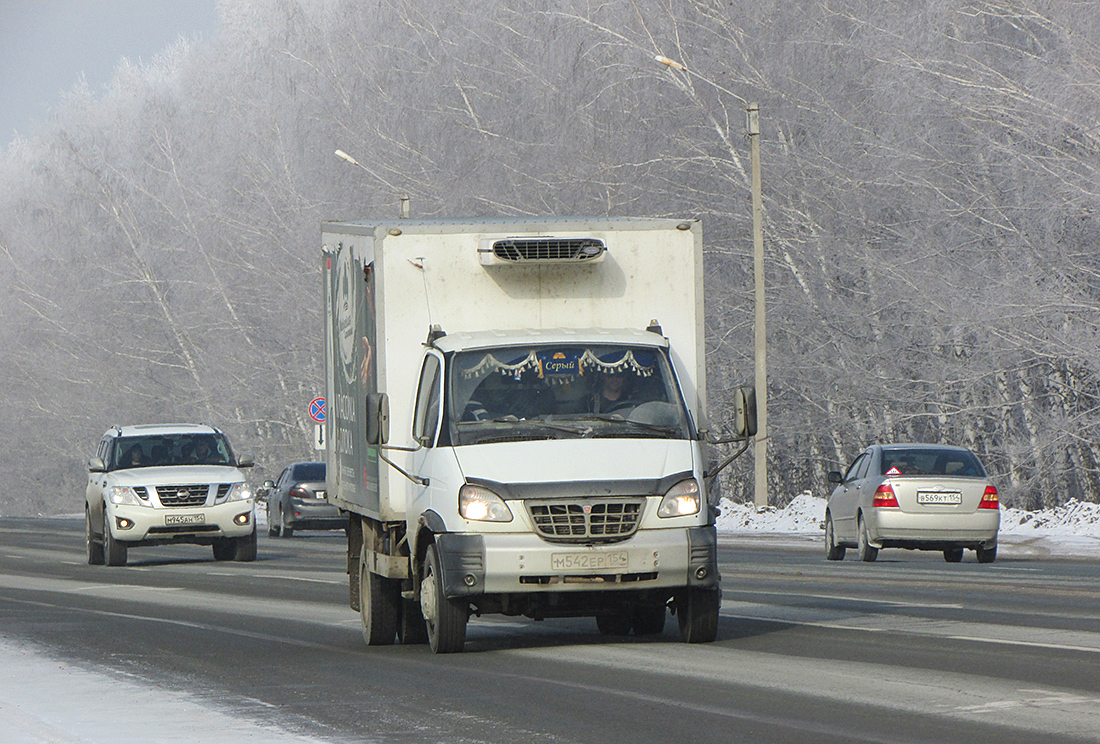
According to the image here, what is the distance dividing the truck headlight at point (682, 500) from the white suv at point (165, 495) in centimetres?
1517

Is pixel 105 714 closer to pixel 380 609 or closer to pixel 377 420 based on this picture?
pixel 377 420

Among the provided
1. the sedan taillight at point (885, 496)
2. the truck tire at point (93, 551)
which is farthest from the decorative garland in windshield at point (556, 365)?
the truck tire at point (93, 551)

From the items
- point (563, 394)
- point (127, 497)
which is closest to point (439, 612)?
point (563, 394)

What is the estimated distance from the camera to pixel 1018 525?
31125 millimetres

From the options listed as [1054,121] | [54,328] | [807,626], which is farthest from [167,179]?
[807,626]

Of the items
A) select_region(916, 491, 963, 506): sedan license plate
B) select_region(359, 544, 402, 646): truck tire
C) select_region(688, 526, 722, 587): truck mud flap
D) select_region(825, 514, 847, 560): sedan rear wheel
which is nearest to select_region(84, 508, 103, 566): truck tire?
select_region(825, 514, 847, 560): sedan rear wheel

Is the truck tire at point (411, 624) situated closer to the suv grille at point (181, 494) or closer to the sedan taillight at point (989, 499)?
the sedan taillight at point (989, 499)

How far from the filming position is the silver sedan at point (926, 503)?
922 inches

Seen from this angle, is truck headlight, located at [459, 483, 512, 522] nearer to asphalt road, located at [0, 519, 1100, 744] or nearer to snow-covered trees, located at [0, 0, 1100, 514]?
asphalt road, located at [0, 519, 1100, 744]

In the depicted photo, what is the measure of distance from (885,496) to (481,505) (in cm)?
1281

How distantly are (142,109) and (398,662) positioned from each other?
61.5m

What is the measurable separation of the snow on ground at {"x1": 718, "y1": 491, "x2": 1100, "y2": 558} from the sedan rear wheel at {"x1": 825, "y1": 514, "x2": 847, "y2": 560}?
2733 mm

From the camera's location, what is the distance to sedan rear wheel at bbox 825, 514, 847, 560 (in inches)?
995

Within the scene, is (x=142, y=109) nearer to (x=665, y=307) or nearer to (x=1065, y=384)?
(x=1065, y=384)
